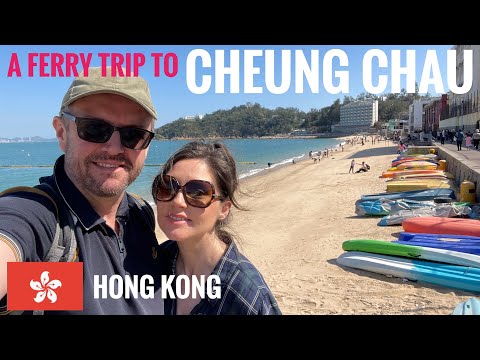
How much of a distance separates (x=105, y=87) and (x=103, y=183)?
0.44m

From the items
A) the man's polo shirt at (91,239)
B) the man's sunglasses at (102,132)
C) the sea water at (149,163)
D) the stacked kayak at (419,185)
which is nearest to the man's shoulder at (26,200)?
the man's polo shirt at (91,239)

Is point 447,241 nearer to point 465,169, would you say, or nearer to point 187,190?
point 187,190

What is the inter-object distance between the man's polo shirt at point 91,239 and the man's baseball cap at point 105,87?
329 millimetres

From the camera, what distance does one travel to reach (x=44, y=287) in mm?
1515

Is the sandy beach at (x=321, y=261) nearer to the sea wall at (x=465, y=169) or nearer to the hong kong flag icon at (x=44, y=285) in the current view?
the hong kong flag icon at (x=44, y=285)

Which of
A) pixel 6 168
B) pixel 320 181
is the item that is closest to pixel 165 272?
pixel 320 181

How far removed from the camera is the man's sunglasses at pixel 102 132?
1.79 meters

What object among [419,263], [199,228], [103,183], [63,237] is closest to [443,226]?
[419,263]

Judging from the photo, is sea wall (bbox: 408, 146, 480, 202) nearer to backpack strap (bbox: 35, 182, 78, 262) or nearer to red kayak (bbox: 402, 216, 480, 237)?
red kayak (bbox: 402, 216, 480, 237)

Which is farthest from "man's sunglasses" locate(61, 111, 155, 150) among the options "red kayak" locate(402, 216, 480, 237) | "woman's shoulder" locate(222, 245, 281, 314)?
"red kayak" locate(402, 216, 480, 237)
